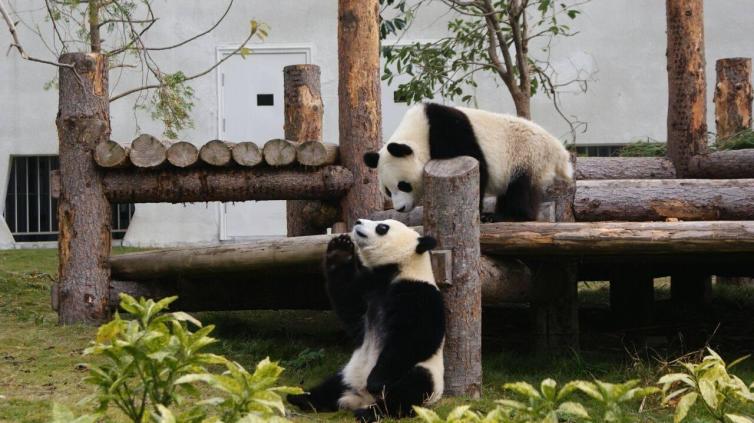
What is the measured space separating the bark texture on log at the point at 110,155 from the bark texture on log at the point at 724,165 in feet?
12.6

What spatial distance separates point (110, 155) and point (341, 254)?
220 centimetres

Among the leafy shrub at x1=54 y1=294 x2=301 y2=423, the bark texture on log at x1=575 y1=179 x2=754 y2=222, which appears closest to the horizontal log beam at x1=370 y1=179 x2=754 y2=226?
the bark texture on log at x1=575 y1=179 x2=754 y2=222

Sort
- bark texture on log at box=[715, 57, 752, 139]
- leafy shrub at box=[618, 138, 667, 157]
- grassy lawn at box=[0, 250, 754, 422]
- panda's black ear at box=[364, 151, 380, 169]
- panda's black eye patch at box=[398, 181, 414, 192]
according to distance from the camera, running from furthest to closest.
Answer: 1. bark texture on log at box=[715, 57, 752, 139]
2. leafy shrub at box=[618, 138, 667, 157]
3. panda's black ear at box=[364, 151, 380, 169]
4. panda's black eye patch at box=[398, 181, 414, 192]
5. grassy lawn at box=[0, 250, 754, 422]

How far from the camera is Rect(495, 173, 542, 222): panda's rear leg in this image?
534cm

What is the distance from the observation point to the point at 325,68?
11867 mm

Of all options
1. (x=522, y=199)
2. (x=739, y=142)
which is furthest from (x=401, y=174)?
(x=739, y=142)

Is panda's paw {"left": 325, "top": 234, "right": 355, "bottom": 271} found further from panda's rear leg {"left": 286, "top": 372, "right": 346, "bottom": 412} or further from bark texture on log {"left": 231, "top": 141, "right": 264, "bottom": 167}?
bark texture on log {"left": 231, "top": 141, "right": 264, "bottom": 167}

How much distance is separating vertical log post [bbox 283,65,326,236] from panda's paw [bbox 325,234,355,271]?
108 inches

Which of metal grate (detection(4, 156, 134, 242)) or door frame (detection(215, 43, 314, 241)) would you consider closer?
door frame (detection(215, 43, 314, 241))

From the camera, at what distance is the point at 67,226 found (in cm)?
630

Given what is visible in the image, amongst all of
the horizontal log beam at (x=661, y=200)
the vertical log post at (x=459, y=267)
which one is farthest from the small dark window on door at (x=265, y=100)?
the vertical log post at (x=459, y=267)

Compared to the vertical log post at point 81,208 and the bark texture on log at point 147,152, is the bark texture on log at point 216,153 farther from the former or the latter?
the vertical log post at point 81,208

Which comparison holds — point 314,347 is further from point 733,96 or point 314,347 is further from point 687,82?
point 733,96

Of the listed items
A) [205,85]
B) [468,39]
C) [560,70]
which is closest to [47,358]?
[468,39]
